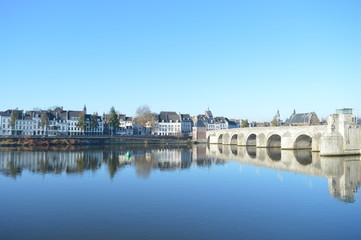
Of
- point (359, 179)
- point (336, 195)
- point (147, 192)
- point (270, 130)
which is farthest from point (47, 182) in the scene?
point (270, 130)

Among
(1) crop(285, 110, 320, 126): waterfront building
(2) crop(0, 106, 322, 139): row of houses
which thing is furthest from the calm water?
(2) crop(0, 106, 322, 139): row of houses

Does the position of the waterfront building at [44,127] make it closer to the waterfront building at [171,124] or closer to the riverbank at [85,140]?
the riverbank at [85,140]

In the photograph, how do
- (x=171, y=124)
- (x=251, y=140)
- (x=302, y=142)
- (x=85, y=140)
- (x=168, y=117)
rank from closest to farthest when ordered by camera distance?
(x=302, y=142), (x=251, y=140), (x=85, y=140), (x=171, y=124), (x=168, y=117)

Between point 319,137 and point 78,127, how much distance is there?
69725mm

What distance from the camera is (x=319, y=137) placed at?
1871 inches

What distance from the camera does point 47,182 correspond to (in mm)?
24141

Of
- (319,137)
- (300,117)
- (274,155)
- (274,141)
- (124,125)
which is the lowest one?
(274,155)

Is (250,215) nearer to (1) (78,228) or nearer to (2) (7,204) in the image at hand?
(1) (78,228)

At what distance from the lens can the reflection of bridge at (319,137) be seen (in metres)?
40.4

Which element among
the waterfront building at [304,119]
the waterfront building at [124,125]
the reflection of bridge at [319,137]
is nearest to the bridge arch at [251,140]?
the reflection of bridge at [319,137]

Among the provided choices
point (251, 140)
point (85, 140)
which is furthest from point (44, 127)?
point (251, 140)

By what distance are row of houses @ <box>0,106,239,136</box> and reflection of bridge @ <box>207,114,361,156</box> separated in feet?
163

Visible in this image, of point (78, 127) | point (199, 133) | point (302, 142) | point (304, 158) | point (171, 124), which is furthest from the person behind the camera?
point (171, 124)

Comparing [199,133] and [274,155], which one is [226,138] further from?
[274,155]
